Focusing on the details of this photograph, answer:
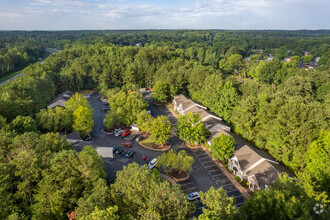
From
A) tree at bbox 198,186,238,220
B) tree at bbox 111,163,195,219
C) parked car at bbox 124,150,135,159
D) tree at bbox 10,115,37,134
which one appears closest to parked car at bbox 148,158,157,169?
parked car at bbox 124,150,135,159

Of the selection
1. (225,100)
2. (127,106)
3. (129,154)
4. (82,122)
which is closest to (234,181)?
(129,154)

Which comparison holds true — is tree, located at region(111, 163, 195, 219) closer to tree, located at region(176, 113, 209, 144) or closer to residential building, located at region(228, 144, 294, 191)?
residential building, located at region(228, 144, 294, 191)

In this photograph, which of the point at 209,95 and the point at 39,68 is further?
the point at 39,68

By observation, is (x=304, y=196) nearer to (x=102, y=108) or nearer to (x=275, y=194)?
(x=275, y=194)

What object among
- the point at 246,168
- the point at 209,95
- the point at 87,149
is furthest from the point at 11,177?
the point at 209,95

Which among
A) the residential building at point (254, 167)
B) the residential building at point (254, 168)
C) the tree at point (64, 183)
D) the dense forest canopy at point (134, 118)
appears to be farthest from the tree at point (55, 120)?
the residential building at point (254, 168)

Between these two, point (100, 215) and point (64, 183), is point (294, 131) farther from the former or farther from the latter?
point (64, 183)
